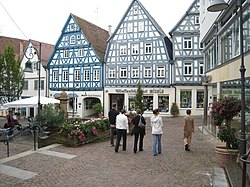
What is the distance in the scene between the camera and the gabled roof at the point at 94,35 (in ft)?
94.4

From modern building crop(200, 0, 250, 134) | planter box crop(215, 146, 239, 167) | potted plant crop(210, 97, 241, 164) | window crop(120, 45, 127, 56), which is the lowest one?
planter box crop(215, 146, 239, 167)

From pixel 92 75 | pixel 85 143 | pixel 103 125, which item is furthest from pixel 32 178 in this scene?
pixel 92 75

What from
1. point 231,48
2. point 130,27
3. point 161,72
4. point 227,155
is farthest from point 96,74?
point 227,155

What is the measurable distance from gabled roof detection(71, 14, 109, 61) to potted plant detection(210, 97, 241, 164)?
2149 cm

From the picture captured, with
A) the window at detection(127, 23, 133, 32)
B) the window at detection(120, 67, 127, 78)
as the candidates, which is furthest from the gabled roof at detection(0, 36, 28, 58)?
the window at detection(127, 23, 133, 32)

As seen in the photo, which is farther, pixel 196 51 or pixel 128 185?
pixel 196 51

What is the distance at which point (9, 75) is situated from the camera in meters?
24.9

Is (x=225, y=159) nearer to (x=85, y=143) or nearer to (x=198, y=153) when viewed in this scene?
(x=198, y=153)

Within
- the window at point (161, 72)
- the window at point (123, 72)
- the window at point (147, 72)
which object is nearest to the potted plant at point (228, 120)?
the window at point (161, 72)

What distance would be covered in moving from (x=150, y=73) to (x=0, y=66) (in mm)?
15394

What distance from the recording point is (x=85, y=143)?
10.6 m

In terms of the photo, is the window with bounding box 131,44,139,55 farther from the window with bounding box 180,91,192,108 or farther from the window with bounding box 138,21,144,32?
the window with bounding box 180,91,192,108

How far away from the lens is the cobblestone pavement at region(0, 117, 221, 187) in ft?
19.1

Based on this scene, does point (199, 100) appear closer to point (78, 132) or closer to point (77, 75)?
point (77, 75)
